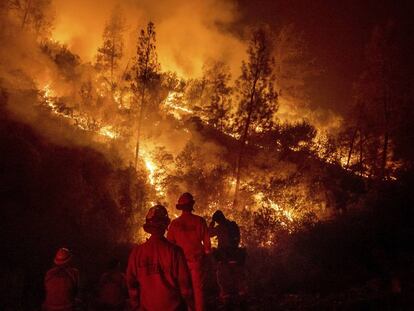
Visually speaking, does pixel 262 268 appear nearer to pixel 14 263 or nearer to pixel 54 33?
pixel 14 263

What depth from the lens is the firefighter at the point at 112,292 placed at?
7.06 m

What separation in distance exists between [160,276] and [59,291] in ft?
8.90

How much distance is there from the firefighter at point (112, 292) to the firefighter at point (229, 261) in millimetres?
2243

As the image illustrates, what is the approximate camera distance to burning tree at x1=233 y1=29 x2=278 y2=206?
24.6 metres

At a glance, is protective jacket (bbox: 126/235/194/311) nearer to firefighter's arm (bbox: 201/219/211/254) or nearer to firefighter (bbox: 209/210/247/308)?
firefighter's arm (bbox: 201/219/211/254)

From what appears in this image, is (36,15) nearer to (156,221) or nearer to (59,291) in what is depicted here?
(59,291)

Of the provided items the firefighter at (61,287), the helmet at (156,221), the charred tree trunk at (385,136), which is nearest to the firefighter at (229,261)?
the firefighter at (61,287)

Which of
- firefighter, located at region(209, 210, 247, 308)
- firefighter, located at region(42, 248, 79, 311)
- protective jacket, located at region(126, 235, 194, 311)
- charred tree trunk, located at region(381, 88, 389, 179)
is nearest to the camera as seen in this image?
protective jacket, located at region(126, 235, 194, 311)

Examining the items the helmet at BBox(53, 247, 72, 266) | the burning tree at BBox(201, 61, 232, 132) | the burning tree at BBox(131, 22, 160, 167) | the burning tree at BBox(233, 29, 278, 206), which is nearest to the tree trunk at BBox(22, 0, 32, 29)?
the burning tree at BBox(131, 22, 160, 167)

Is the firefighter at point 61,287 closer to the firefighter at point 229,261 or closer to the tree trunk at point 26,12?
the firefighter at point 229,261

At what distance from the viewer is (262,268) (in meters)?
12.6

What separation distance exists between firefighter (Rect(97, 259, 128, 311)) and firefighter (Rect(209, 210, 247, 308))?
7.36ft

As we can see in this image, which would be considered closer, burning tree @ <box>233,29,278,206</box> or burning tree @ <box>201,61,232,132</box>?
burning tree @ <box>233,29,278,206</box>

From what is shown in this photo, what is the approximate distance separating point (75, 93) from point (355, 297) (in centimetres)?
2542
